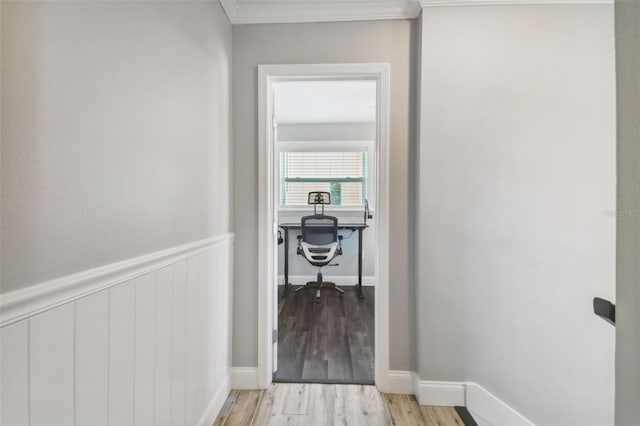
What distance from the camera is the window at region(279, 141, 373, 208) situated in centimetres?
444

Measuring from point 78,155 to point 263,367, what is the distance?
5.39ft

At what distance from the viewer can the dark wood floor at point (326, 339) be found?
6.81ft

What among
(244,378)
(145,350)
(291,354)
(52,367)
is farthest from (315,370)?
(52,367)

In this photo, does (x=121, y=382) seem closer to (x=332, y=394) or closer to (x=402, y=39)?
(x=332, y=394)

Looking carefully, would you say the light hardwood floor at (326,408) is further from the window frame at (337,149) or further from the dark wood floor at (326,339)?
the window frame at (337,149)

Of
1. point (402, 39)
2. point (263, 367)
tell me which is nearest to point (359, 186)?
point (402, 39)

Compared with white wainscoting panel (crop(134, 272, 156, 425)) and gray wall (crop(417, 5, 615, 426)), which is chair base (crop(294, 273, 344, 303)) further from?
white wainscoting panel (crop(134, 272, 156, 425))

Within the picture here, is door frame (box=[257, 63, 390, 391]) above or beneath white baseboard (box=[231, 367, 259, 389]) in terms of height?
above

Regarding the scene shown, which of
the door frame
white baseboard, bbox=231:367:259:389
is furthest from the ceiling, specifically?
white baseboard, bbox=231:367:259:389

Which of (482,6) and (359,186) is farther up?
(482,6)

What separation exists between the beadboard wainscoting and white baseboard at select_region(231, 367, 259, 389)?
29 centimetres

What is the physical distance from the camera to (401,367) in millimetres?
1890

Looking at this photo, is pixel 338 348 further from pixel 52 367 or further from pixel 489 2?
pixel 489 2

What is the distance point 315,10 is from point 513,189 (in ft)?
5.26
